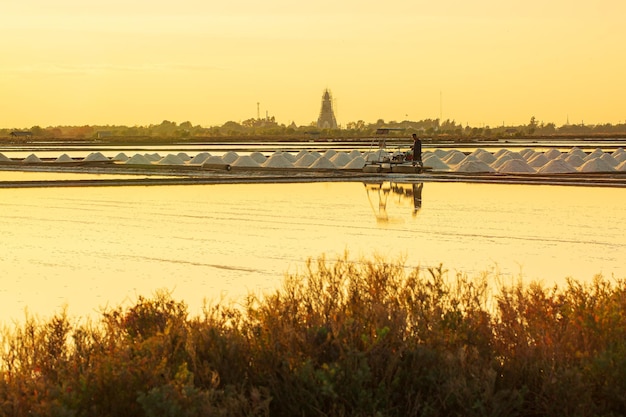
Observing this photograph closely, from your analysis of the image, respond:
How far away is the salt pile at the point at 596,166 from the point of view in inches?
1332

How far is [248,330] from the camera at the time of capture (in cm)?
639

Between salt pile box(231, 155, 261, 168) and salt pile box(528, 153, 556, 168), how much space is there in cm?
1221

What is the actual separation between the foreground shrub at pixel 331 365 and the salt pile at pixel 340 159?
104 feet

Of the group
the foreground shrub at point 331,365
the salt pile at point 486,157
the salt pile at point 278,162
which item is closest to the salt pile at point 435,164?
the salt pile at point 486,157

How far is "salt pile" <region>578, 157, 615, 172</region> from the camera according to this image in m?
33.8

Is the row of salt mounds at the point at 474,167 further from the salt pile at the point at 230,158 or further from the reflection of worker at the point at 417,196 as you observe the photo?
the salt pile at the point at 230,158

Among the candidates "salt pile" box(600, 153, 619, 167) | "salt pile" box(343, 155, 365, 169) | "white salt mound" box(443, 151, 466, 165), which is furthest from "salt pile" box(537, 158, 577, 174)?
"salt pile" box(343, 155, 365, 169)

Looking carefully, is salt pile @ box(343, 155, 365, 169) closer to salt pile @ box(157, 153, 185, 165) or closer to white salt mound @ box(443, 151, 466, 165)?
white salt mound @ box(443, 151, 466, 165)

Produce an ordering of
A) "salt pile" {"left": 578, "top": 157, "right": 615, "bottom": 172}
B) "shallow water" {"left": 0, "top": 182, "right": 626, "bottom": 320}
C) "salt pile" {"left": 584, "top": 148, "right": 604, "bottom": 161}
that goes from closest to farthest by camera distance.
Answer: "shallow water" {"left": 0, "top": 182, "right": 626, "bottom": 320} < "salt pile" {"left": 578, "top": 157, "right": 615, "bottom": 172} < "salt pile" {"left": 584, "top": 148, "right": 604, "bottom": 161}

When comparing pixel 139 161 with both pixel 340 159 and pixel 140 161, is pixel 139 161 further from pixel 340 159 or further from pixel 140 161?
pixel 340 159

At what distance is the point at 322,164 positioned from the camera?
3797cm

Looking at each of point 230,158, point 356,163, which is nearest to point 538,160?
point 356,163

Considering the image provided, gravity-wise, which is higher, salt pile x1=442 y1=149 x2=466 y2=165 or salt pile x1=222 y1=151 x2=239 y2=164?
salt pile x1=222 y1=151 x2=239 y2=164

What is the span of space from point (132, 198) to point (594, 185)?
14319mm
